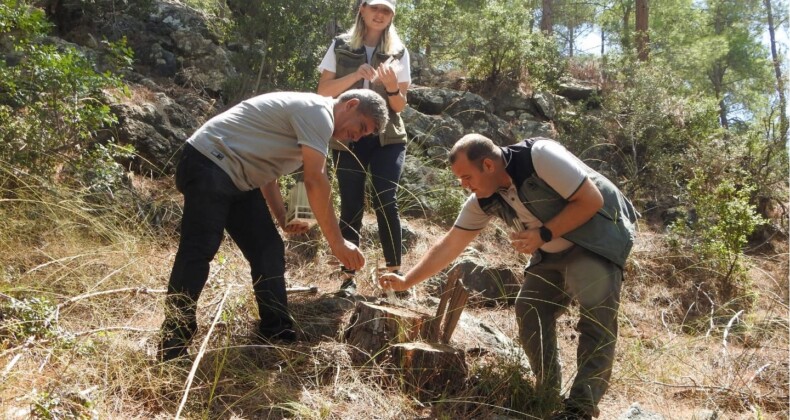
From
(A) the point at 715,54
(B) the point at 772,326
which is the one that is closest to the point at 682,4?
(A) the point at 715,54

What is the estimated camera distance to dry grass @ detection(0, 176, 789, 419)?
9.12ft

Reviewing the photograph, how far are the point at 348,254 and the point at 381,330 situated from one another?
465mm

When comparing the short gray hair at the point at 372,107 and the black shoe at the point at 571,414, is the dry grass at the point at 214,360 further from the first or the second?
the short gray hair at the point at 372,107

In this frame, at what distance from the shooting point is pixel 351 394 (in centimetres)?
313

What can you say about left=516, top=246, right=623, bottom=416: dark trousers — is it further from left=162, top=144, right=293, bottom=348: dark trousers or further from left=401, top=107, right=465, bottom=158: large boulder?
left=401, top=107, right=465, bottom=158: large boulder

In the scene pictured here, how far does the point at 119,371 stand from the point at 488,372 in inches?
66.6

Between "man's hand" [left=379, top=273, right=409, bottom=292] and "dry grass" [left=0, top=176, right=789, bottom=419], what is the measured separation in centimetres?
40

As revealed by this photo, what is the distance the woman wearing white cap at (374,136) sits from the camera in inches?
159

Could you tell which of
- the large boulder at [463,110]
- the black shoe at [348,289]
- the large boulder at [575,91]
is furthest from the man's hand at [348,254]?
the large boulder at [575,91]

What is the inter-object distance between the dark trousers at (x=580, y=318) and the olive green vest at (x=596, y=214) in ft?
0.23

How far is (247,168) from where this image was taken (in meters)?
3.20

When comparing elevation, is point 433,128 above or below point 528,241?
above

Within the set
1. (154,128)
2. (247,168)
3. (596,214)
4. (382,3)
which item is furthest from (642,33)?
(247,168)

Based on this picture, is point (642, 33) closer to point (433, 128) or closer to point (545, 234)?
point (433, 128)
